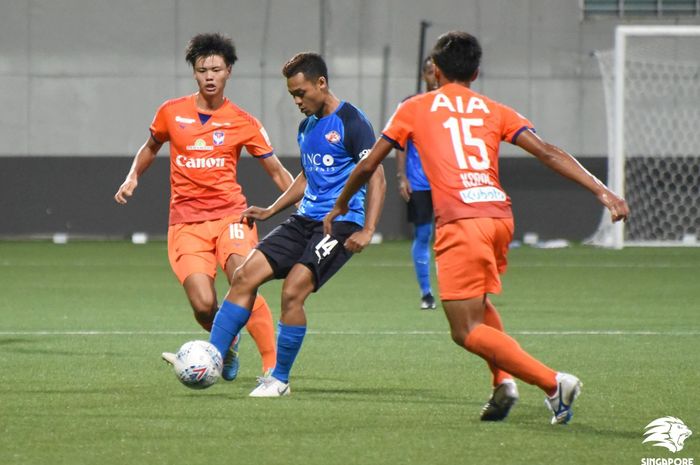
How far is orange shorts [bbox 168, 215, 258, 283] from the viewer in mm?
7770

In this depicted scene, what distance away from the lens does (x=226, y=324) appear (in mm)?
7086

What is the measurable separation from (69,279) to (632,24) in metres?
11.0

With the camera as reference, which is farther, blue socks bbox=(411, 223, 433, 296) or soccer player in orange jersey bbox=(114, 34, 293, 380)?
blue socks bbox=(411, 223, 433, 296)

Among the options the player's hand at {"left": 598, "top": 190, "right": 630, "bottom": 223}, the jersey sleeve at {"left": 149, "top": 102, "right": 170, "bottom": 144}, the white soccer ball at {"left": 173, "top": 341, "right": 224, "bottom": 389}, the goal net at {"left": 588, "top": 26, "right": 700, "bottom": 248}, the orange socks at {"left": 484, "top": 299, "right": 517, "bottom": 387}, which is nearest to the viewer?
the player's hand at {"left": 598, "top": 190, "right": 630, "bottom": 223}

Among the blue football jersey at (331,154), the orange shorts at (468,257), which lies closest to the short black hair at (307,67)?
the blue football jersey at (331,154)

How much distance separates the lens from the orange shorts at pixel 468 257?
19.6ft

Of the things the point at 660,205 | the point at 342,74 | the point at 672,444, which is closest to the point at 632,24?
the point at 660,205

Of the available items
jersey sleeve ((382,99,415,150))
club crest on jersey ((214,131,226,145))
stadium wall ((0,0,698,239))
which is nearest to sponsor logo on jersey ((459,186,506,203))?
jersey sleeve ((382,99,415,150))

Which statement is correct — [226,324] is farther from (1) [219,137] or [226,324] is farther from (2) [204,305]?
(1) [219,137]

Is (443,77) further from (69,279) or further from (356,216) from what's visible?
(69,279)

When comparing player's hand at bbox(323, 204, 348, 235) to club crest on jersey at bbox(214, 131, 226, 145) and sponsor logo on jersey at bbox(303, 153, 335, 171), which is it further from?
club crest on jersey at bbox(214, 131, 226, 145)

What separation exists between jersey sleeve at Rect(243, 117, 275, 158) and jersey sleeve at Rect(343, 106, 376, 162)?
104cm

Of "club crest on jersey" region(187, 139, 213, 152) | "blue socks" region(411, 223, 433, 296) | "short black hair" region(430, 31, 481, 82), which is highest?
"short black hair" region(430, 31, 481, 82)

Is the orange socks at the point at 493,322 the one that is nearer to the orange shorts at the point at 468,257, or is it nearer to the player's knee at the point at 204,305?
the orange shorts at the point at 468,257
